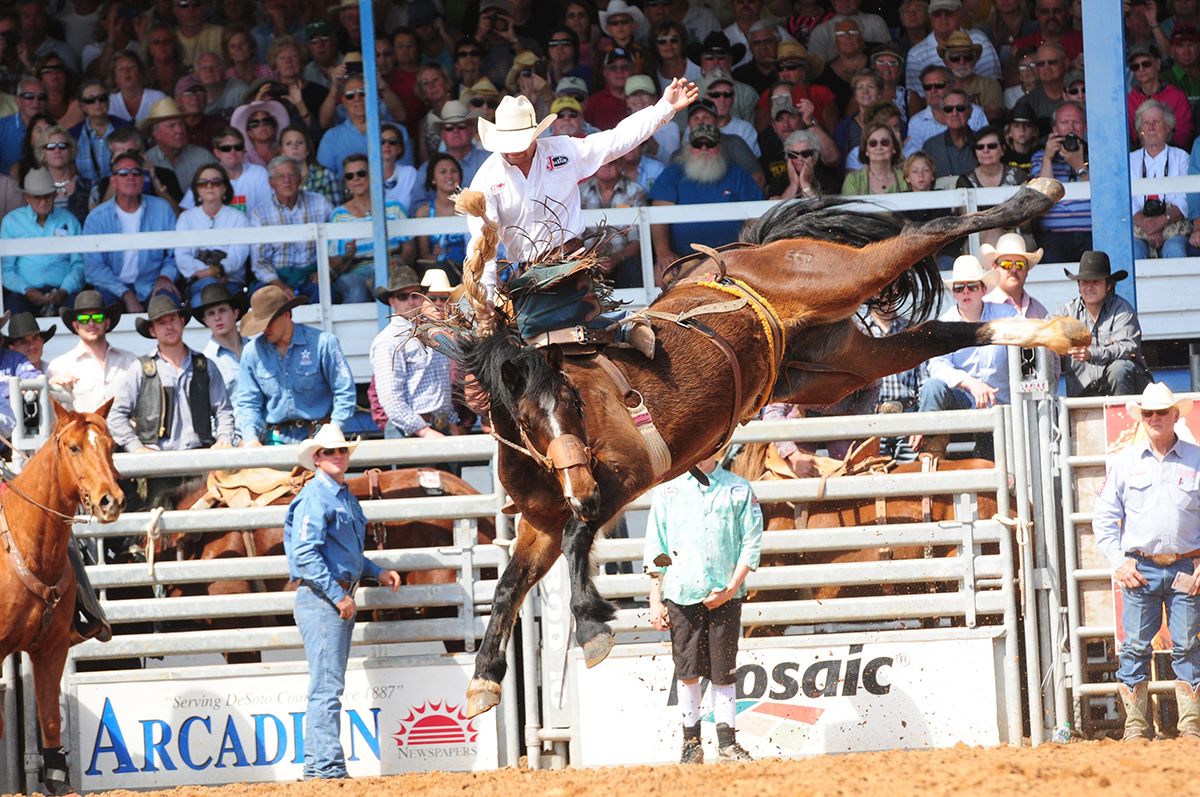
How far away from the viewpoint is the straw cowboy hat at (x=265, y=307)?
9.21 metres

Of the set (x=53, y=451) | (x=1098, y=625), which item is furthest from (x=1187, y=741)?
(x=53, y=451)

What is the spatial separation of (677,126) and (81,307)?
4618mm

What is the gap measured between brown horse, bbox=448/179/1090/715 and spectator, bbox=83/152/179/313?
18.6 ft

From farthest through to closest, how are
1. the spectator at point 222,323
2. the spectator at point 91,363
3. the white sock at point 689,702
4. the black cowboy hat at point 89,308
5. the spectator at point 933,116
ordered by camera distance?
the spectator at point 933,116 < the spectator at point 222,323 < the black cowboy hat at point 89,308 < the spectator at point 91,363 < the white sock at point 689,702

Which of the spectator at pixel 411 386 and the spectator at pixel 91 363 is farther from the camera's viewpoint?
the spectator at pixel 91 363

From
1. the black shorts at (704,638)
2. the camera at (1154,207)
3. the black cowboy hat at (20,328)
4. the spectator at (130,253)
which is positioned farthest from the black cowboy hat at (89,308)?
the camera at (1154,207)

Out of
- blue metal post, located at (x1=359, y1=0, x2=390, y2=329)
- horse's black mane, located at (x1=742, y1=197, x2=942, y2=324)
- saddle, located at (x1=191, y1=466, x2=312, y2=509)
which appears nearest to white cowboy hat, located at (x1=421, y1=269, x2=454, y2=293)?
blue metal post, located at (x1=359, y1=0, x2=390, y2=329)

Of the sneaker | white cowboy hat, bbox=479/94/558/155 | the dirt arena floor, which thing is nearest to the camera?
the dirt arena floor

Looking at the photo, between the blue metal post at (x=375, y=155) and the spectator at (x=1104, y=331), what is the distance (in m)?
4.30

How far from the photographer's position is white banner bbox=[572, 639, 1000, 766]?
26.8 ft

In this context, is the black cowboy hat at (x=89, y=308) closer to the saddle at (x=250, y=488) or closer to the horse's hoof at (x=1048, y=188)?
the saddle at (x=250, y=488)

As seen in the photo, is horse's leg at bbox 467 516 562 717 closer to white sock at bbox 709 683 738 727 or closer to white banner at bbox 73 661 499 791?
white sock at bbox 709 683 738 727

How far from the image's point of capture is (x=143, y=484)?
29.2ft

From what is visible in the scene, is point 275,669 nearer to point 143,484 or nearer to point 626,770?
point 143,484
